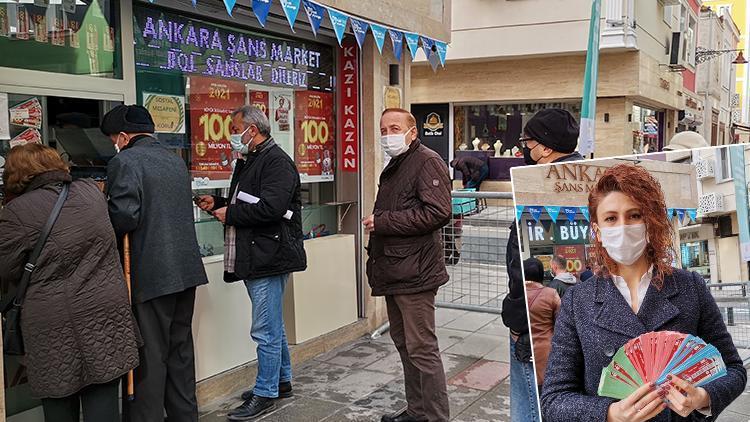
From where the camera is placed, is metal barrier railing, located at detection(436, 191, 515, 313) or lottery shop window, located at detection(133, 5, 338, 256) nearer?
lottery shop window, located at detection(133, 5, 338, 256)

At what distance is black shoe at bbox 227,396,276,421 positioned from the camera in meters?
4.39

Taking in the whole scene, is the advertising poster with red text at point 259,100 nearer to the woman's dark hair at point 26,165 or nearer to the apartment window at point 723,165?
the woman's dark hair at point 26,165

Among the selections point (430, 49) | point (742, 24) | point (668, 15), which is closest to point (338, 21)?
point (430, 49)

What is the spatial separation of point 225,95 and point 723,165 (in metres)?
4.14

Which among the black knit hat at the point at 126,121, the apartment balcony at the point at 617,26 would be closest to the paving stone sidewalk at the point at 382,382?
the black knit hat at the point at 126,121

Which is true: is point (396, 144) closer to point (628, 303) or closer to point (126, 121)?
point (126, 121)

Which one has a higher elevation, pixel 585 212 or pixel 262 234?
pixel 585 212

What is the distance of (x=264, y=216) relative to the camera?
4.22 metres

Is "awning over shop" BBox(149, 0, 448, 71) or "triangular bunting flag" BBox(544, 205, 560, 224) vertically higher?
"awning over shop" BBox(149, 0, 448, 71)

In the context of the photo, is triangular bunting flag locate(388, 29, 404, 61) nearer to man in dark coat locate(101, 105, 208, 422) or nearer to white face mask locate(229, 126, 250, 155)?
white face mask locate(229, 126, 250, 155)

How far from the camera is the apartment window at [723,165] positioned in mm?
1851

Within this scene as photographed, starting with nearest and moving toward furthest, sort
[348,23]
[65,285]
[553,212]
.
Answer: [553,212]
[65,285]
[348,23]

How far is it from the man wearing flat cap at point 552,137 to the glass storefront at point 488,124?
15440mm

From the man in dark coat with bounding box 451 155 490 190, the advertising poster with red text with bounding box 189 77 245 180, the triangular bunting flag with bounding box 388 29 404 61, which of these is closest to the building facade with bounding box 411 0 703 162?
the man in dark coat with bounding box 451 155 490 190
